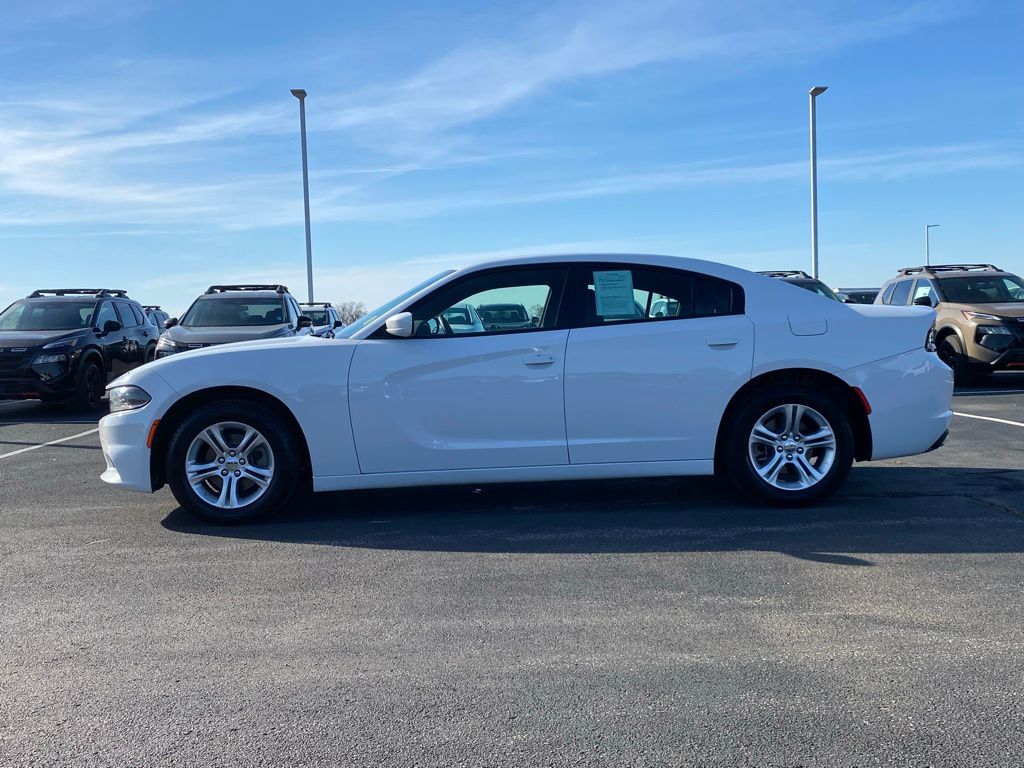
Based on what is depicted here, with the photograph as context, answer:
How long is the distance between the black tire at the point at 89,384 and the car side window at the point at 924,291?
12504 millimetres

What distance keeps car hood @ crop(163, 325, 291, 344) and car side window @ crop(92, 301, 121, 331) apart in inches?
65.2

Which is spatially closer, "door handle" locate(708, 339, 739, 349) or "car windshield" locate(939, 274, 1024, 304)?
"door handle" locate(708, 339, 739, 349)

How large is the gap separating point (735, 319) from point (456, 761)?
12.7 feet

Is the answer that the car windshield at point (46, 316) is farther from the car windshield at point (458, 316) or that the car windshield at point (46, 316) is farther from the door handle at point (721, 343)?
the door handle at point (721, 343)

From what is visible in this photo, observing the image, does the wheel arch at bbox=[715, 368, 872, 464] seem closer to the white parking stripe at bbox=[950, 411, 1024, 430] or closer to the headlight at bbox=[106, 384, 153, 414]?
the headlight at bbox=[106, 384, 153, 414]

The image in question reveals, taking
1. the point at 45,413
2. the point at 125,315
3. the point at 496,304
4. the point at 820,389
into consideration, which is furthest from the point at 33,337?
the point at 820,389

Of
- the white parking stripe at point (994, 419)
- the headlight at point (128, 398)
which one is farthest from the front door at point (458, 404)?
the white parking stripe at point (994, 419)

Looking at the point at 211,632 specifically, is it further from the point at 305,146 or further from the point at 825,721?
the point at 305,146

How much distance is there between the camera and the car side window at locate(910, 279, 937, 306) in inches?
580

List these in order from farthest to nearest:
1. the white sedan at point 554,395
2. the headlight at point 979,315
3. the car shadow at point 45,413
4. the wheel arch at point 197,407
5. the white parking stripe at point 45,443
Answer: the headlight at point 979,315 < the car shadow at point 45,413 < the white parking stripe at point 45,443 < the wheel arch at point 197,407 < the white sedan at point 554,395

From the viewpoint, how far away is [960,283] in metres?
14.8

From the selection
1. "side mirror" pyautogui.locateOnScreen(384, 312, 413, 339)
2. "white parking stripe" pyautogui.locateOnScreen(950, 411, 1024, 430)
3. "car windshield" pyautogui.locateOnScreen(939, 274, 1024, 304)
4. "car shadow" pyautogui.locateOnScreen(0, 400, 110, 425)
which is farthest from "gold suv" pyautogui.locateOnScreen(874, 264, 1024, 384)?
"car shadow" pyautogui.locateOnScreen(0, 400, 110, 425)

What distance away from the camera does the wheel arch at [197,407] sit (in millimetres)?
5914

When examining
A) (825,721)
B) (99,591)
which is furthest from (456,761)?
(99,591)
